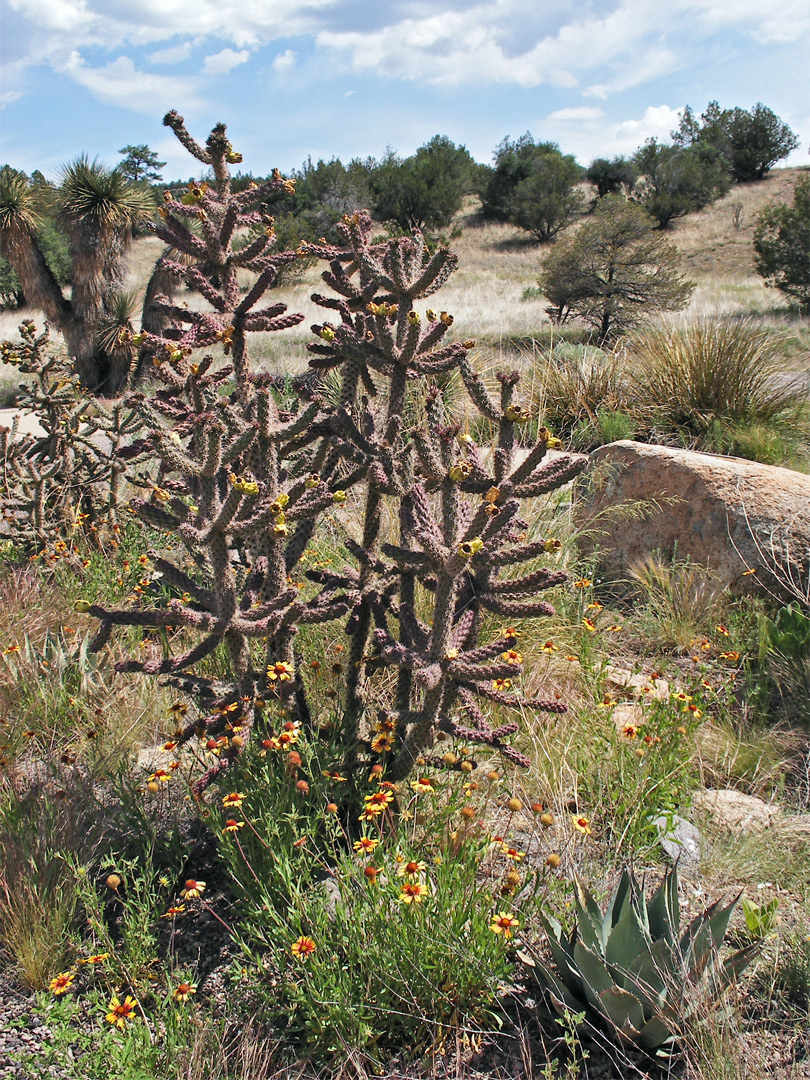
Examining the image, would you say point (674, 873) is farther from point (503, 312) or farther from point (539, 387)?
point (503, 312)

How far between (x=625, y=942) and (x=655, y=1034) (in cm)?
22

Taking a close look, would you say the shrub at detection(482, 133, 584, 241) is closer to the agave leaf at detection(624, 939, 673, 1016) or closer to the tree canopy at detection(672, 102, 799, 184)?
the tree canopy at detection(672, 102, 799, 184)

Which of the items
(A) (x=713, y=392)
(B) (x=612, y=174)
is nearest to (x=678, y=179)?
(B) (x=612, y=174)

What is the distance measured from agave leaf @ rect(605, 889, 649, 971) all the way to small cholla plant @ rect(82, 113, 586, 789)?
0.58 metres

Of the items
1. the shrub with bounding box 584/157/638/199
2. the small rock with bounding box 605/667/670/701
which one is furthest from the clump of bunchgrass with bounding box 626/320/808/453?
the shrub with bounding box 584/157/638/199

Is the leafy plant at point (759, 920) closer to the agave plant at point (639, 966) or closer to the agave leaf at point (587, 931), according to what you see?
the agave plant at point (639, 966)

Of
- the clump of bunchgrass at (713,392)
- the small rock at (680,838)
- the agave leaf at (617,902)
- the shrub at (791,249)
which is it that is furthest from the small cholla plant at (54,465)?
the shrub at (791,249)

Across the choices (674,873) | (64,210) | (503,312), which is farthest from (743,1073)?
(503,312)

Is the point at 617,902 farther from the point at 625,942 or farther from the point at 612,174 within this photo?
the point at 612,174

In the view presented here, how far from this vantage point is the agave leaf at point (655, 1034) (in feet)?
6.44

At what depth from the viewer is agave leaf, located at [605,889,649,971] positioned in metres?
2.08

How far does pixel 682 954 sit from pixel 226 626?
171cm

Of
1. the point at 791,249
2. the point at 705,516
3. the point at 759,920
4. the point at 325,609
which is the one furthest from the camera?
the point at 791,249

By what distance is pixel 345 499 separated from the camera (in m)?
2.84
